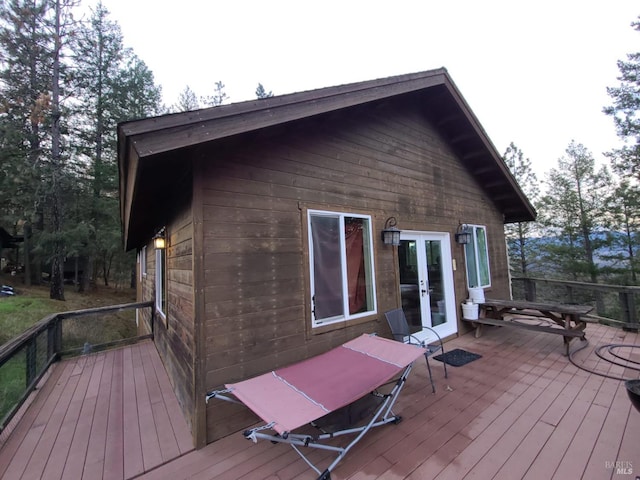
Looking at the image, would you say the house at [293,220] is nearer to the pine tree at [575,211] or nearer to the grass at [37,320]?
the grass at [37,320]

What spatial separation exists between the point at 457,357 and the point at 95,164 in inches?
630

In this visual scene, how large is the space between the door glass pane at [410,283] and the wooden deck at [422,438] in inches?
40.6

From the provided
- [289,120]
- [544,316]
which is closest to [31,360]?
[289,120]

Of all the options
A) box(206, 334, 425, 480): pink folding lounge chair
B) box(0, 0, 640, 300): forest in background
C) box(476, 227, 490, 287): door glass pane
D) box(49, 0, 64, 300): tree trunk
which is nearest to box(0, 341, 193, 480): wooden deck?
box(206, 334, 425, 480): pink folding lounge chair

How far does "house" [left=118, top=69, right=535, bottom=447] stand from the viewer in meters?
2.32

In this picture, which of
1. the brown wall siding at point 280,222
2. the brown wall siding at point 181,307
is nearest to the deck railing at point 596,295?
the brown wall siding at point 280,222

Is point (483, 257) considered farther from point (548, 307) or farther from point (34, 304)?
point (34, 304)

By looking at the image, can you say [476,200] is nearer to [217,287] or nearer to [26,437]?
[217,287]

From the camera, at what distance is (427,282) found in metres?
4.56

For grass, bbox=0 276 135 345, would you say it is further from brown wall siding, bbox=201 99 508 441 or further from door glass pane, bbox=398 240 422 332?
door glass pane, bbox=398 240 422 332

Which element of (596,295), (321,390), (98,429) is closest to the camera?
(321,390)

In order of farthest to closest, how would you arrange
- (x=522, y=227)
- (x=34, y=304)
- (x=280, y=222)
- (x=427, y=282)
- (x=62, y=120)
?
(x=522, y=227) < (x=62, y=120) < (x=34, y=304) < (x=427, y=282) < (x=280, y=222)

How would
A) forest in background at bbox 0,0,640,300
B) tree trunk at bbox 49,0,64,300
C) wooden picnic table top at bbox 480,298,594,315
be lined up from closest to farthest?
wooden picnic table top at bbox 480,298,594,315 < forest in background at bbox 0,0,640,300 < tree trunk at bbox 49,0,64,300

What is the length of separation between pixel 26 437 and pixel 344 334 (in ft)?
10.1
